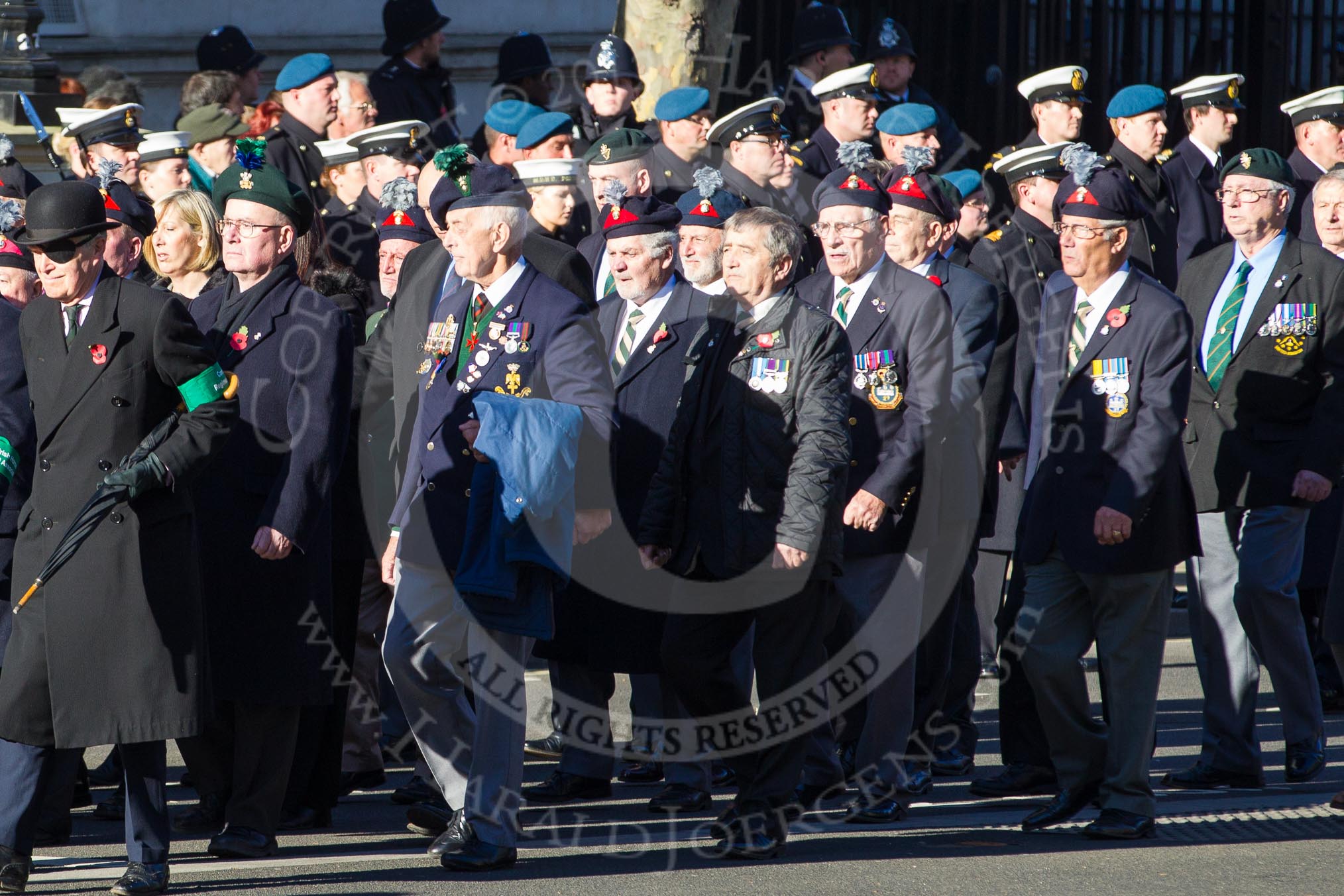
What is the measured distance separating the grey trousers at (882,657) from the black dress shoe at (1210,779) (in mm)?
1080

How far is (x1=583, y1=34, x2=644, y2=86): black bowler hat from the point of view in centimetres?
1017

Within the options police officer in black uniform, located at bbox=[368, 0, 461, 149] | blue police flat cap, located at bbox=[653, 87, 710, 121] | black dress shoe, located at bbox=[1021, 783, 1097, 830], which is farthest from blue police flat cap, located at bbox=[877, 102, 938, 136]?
black dress shoe, located at bbox=[1021, 783, 1097, 830]

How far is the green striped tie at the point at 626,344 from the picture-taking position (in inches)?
278

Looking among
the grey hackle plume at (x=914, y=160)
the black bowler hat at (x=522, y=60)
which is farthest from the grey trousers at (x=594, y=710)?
the black bowler hat at (x=522, y=60)

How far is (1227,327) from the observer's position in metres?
7.44

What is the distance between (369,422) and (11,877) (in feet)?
7.18

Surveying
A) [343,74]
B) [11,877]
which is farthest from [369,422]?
[343,74]

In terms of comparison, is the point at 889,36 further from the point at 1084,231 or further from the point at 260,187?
the point at 260,187

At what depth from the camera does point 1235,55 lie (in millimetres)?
15031

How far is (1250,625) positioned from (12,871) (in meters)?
4.28

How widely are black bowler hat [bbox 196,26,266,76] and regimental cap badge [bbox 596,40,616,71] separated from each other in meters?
2.20

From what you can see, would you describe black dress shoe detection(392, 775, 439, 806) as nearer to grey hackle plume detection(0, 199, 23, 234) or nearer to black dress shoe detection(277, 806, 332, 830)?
black dress shoe detection(277, 806, 332, 830)

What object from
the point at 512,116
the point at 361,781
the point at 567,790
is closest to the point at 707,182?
the point at 567,790

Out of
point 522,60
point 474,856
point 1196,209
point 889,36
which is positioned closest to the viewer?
point 474,856
